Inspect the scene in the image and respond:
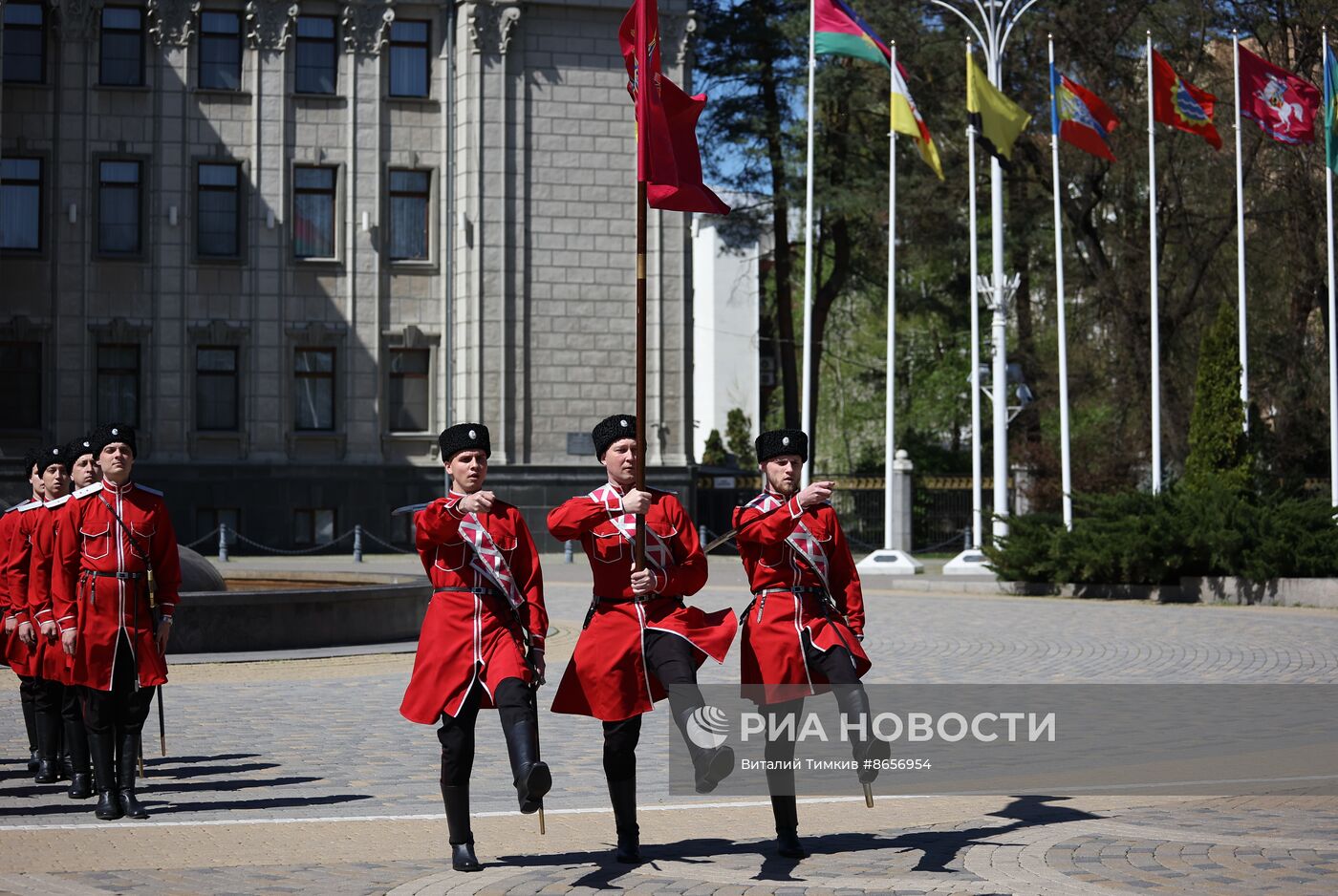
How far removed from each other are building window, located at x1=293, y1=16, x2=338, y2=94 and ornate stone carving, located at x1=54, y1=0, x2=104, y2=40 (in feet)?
14.9

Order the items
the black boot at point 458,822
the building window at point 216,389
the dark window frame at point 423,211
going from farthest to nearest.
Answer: the dark window frame at point 423,211, the building window at point 216,389, the black boot at point 458,822

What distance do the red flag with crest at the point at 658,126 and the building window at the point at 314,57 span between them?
34886 millimetres

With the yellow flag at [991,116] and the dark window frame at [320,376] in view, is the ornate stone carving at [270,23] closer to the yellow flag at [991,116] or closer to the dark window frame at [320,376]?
the dark window frame at [320,376]

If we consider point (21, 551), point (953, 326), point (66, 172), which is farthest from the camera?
point (953, 326)

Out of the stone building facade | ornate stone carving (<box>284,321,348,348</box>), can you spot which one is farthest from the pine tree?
ornate stone carving (<box>284,321,348,348</box>)

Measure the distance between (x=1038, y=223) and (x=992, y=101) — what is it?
15.3 meters

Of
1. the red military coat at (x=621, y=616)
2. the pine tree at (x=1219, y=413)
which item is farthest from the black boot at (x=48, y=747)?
the pine tree at (x=1219, y=413)

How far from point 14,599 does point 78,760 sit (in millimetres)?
1280

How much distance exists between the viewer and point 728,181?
51.1 metres

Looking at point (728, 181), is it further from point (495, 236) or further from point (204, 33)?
point (204, 33)

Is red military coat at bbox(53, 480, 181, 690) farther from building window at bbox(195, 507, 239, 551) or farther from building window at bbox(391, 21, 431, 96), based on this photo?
building window at bbox(391, 21, 431, 96)

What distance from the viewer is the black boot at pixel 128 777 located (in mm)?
9352

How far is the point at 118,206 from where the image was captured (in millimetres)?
42438

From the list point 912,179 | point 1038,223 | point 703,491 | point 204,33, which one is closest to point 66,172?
point 204,33
